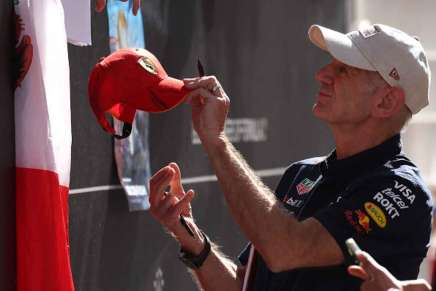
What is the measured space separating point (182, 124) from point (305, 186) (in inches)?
61.5

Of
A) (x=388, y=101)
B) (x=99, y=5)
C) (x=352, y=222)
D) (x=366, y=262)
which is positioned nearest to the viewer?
(x=366, y=262)

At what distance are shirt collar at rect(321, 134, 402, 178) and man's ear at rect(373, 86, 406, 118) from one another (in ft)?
0.30

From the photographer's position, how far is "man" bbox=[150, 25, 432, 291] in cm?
349

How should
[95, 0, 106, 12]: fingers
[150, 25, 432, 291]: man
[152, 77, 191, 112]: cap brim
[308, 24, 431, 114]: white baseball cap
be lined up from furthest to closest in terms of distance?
[95, 0, 106, 12]: fingers → [308, 24, 431, 114]: white baseball cap → [152, 77, 191, 112]: cap brim → [150, 25, 432, 291]: man

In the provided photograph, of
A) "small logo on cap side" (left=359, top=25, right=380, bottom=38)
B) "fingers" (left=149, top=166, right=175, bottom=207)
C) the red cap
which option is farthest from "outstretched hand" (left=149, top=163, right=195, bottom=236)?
"small logo on cap side" (left=359, top=25, right=380, bottom=38)

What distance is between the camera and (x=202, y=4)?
219 inches

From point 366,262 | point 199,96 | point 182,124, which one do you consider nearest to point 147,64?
point 199,96

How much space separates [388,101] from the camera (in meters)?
3.76

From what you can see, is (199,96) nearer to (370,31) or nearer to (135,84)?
(135,84)

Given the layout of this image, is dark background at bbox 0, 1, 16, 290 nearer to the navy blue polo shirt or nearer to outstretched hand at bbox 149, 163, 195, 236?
outstretched hand at bbox 149, 163, 195, 236

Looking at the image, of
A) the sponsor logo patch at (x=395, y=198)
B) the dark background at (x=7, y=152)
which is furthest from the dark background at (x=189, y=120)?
the sponsor logo patch at (x=395, y=198)

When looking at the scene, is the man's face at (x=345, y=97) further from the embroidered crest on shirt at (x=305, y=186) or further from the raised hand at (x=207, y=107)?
the raised hand at (x=207, y=107)

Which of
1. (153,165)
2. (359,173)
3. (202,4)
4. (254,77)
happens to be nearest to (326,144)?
(254,77)

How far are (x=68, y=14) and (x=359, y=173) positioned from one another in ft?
3.56
